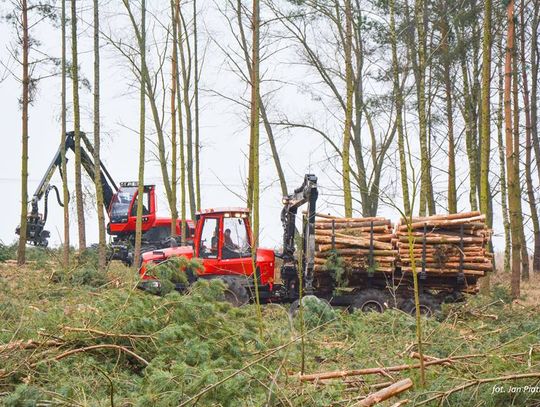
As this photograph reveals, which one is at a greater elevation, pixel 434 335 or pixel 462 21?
pixel 462 21

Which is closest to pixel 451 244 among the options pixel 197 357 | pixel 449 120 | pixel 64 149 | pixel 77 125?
pixel 197 357

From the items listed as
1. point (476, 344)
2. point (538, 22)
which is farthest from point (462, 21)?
point (476, 344)

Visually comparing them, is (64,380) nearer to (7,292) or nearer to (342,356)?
(342,356)

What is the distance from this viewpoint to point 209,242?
57.4 feet

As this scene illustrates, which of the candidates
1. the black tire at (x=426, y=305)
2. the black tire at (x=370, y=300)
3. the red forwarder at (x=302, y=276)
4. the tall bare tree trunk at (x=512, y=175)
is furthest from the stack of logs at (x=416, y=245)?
the tall bare tree trunk at (x=512, y=175)

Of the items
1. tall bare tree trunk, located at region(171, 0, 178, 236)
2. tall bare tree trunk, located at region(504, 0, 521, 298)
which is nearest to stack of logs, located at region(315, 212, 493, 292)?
tall bare tree trunk, located at region(504, 0, 521, 298)

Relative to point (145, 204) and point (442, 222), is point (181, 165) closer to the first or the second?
point (145, 204)

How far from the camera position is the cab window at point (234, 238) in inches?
681

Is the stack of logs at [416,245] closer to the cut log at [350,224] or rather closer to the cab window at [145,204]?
the cut log at [350,224]

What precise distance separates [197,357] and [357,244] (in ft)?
27.5

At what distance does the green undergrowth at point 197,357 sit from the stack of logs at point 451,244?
156 inches

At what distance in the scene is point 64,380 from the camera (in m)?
8.42

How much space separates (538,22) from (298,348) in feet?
69.9

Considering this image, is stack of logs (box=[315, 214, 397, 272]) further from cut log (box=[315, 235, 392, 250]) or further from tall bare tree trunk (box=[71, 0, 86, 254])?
tall bare tree trunk (box=[71, 0, 86, 254])
